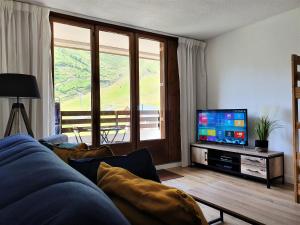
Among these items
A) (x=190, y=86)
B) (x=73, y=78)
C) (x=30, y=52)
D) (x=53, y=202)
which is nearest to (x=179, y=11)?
(x=190, y=86)

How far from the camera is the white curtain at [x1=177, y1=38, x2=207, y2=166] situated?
14.9 feet

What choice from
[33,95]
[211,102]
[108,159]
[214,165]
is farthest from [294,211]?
[33,95]

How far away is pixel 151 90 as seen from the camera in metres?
4.38

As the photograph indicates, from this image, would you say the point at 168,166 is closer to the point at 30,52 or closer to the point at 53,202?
the point at 30,52

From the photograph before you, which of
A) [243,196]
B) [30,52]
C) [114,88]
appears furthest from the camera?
[114,88]

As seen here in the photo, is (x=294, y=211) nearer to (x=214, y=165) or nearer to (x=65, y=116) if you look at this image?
(x=214, y=165)

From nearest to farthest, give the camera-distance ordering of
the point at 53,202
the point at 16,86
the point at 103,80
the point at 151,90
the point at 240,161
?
the point at 53,202, the point at 16,86, the point at 240,161, the point at 103,80, the point at 151,90

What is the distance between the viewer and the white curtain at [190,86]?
455cm

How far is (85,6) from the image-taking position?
3221 millimetres

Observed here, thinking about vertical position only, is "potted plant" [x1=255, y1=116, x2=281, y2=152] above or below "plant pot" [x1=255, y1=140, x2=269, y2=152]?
above

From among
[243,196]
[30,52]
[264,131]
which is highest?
[30,52]

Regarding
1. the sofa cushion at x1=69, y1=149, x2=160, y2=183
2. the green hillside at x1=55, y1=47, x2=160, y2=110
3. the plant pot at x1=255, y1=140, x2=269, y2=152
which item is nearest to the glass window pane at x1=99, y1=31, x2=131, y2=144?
the green hillside at x1=55, y1=47, x2=160, y2=110

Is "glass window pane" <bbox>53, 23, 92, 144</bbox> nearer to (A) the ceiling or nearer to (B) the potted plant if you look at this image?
(A) the ceiling

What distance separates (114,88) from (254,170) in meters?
2.50
